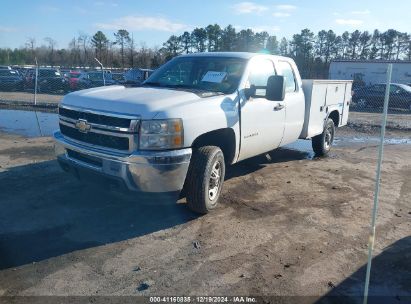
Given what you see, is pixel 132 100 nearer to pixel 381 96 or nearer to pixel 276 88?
pixel 276 88

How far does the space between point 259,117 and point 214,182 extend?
48.9 inches

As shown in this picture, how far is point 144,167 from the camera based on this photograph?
165 inches

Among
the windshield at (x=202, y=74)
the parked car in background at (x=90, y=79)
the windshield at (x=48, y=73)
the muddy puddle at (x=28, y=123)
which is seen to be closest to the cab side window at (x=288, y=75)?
the windshield at (x=202, y=74)

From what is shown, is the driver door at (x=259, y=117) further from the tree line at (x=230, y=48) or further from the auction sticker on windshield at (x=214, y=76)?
the tree line at (x=230, y=48)

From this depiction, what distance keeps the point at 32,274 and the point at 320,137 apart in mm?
6515

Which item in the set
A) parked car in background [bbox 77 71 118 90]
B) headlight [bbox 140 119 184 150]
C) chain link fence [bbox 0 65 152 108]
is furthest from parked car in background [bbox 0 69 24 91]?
headlight [bbox 140 119 184 150]

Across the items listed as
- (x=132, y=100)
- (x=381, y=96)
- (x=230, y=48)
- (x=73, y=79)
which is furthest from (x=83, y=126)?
(x=230, y=48)

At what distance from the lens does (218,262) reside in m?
3.92

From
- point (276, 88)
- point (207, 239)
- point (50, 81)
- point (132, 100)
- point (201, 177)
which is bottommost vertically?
point (207, 239)

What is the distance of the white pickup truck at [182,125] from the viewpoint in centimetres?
425

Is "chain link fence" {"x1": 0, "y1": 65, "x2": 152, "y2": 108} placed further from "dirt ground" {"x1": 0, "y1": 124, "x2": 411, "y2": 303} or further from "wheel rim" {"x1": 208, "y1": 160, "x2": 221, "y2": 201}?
"wheel rim" {"x1": 208, "y1": 160, "x2": 221, "y2": 201}

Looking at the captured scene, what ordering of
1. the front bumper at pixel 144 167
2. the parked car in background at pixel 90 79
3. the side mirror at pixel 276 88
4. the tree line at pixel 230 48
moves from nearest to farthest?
1. the front bumper at pixel 144 167
2. the side mirror at pixel 276 88
3. the parked car in background at pixel 90 79
4. the tree line at pixel 230 48

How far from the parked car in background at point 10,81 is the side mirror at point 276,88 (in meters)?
26.0

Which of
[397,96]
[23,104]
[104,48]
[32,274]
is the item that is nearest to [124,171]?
[32,274]
